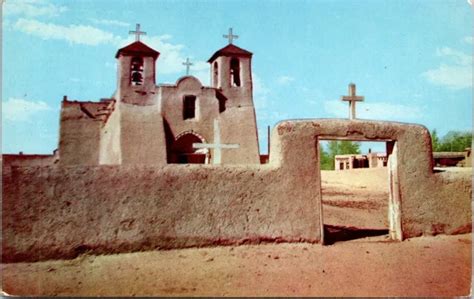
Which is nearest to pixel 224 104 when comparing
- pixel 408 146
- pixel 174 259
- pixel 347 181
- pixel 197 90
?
pixel 197 90

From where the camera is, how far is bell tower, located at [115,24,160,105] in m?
20.0

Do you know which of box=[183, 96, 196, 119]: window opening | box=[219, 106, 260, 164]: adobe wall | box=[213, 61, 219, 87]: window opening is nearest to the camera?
box=[219, 106, 260, 164]: adobe wall

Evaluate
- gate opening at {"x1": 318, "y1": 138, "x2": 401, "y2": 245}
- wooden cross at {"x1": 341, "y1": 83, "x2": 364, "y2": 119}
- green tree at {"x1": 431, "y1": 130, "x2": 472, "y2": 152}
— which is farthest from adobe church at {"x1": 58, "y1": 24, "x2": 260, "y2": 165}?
green tree at {"x1": 431, "y1": 130, "x2": 472, "y2": 152}

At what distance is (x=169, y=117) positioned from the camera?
1997 cm

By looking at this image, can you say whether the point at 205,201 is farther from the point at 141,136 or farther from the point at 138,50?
the point at 138,50

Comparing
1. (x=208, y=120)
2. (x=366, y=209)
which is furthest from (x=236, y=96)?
(x=366, y=209)

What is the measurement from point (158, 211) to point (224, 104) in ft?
49.0

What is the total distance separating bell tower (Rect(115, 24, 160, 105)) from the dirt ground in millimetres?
14754

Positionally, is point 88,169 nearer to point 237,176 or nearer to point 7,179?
point 7,179

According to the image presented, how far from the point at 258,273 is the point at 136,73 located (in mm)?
16796

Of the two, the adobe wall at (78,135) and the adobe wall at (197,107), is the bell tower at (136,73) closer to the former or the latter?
the adobe wall at (197,107)

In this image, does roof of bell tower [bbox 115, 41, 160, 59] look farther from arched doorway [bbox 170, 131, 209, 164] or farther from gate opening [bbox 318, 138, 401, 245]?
gate opening [bbox 318, 138, 401, 245]

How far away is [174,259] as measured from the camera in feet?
20.8

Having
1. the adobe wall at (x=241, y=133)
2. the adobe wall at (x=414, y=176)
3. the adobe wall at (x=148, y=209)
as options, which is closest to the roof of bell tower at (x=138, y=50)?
the adobe wall at (x=241, y=133)
